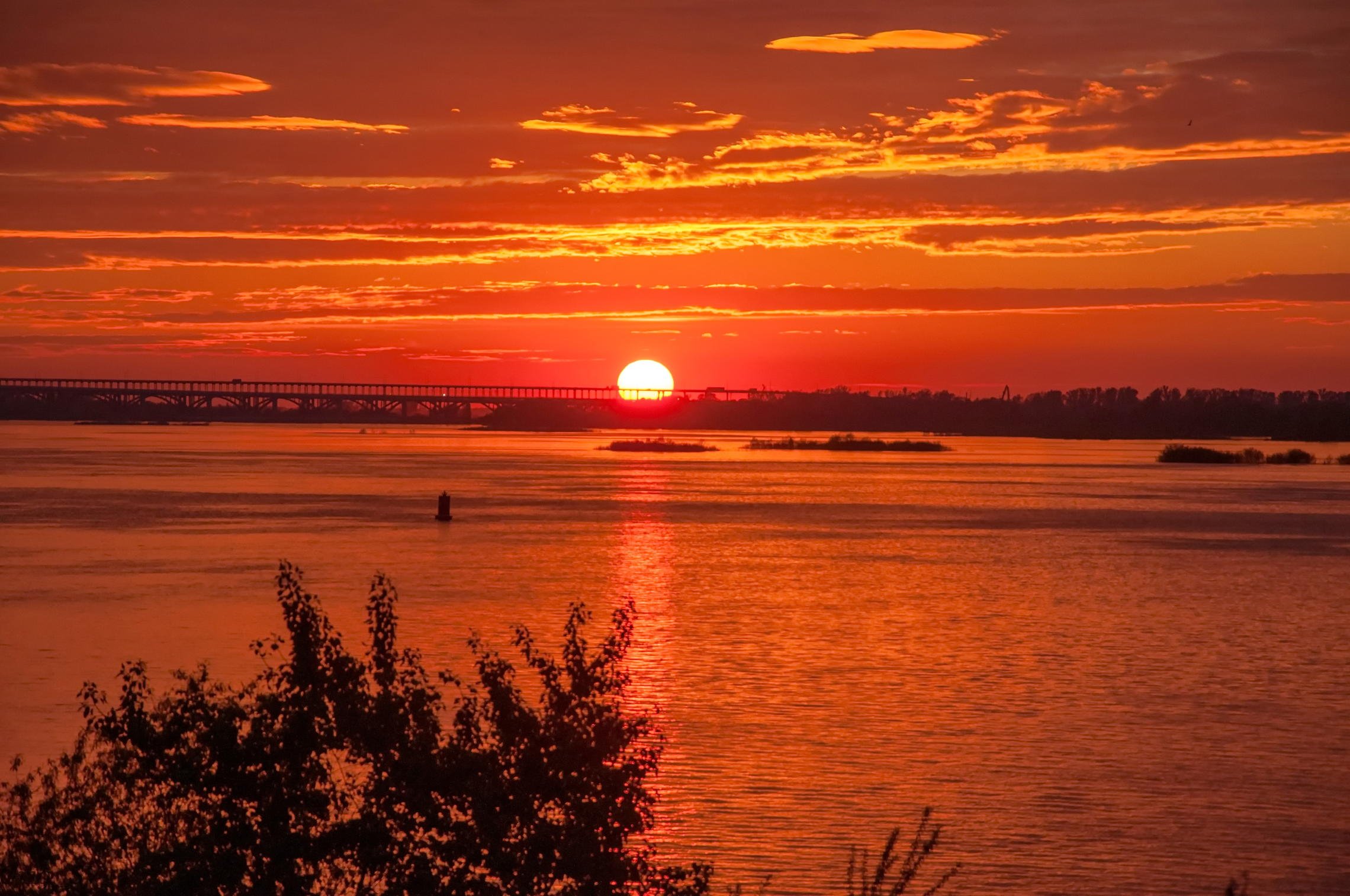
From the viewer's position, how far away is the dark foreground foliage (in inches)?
415

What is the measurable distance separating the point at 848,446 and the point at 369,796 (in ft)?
583

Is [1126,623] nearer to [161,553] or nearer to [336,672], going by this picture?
[336,672]

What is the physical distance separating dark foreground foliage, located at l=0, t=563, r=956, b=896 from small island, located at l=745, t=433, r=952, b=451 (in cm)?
16701

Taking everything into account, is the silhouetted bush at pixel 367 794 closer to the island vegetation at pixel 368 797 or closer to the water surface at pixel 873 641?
the island vegetation at pixel 368 797

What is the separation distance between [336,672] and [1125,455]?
555ft

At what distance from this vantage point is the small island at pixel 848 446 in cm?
18100

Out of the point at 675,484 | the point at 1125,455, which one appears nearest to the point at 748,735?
the point at 675,484

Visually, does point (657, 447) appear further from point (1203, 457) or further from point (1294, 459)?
point (1294, 459)

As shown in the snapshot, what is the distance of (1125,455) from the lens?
17175cm

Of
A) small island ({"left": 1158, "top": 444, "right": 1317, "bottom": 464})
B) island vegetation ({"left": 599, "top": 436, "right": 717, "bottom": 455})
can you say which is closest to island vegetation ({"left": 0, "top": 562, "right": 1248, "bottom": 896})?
small island ({"left": 1158, "top": 444, "right": 1317, "bottom": 464})

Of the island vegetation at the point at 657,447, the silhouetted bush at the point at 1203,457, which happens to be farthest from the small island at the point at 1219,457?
the island vegetation at the point at 657,447

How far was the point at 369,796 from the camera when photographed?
11.0 meters

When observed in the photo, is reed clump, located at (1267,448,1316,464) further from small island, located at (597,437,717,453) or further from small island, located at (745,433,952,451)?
small island, located at (597,437,717,453)

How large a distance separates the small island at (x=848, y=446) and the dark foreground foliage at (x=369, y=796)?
16701cm
